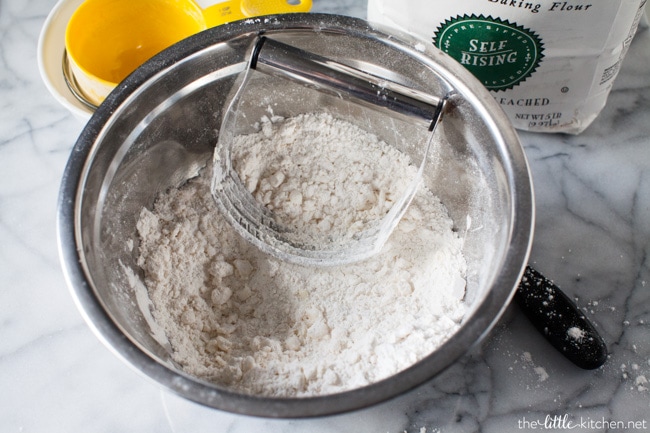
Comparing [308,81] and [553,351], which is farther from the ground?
[308,81]

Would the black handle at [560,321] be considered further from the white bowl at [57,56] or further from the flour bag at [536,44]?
the white bowl at [57,56]

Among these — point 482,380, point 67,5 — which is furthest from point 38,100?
point 482,380

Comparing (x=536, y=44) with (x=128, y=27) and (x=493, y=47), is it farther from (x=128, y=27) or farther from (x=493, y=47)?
(x=128, y=27)

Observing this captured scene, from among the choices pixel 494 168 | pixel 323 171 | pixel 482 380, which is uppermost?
pixel 494 168

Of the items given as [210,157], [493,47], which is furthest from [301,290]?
[493,47]

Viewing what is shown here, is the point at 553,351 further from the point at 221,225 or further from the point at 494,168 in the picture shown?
the point at 221,225

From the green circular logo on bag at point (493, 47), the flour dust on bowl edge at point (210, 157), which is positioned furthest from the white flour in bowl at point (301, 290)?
the green circular logo on bag at point (493, 47)
